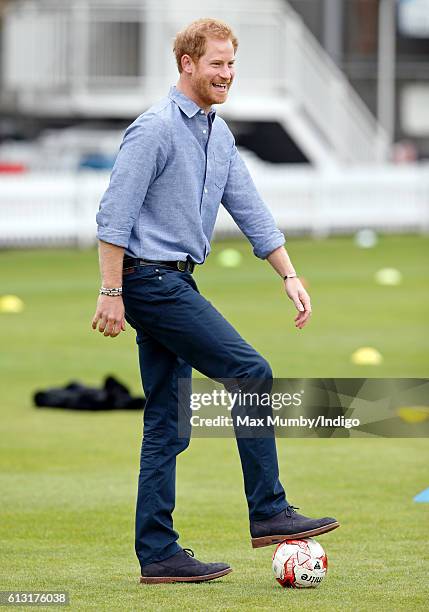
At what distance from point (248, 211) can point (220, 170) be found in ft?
0.84

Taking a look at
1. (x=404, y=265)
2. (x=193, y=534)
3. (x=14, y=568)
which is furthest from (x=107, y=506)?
(x=404, y=265)

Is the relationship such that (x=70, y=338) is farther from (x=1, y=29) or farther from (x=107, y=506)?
(x=1, y=29)

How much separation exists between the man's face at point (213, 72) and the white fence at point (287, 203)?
18524 millimetres

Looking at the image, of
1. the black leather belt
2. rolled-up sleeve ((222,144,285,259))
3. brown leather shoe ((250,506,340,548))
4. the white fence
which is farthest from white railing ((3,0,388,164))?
brown leather shoe ((250,506,340,548))

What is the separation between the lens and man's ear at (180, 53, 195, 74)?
19.9ft

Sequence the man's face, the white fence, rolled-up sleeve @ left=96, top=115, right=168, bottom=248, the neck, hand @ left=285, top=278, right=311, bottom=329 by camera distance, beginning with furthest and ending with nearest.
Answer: the white fence → hand @ left=285, top=278, right=311, bottom=329 → the neck → the man's face → rolled-up sleeve @ left=96, top=115, right=168, bottom=248

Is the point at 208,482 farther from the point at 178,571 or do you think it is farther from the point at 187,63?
the point at 187,63

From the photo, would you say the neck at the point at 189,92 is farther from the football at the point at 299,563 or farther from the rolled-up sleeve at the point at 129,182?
the football at the point at 299,563

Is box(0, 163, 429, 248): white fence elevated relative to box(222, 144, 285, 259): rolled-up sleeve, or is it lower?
lower

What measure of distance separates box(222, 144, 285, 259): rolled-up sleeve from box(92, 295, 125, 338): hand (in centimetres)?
69

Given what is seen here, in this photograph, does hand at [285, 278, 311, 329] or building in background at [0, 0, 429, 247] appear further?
building in background at [0, 0, 429, 247]

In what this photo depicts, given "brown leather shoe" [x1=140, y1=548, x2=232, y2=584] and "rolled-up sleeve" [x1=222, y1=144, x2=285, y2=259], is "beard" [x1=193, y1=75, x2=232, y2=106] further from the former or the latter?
"brown leather shoe" [x1=140, y1=548, x2=232, y2=584]

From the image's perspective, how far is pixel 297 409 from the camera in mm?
6254

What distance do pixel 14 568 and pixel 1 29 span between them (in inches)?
1151
